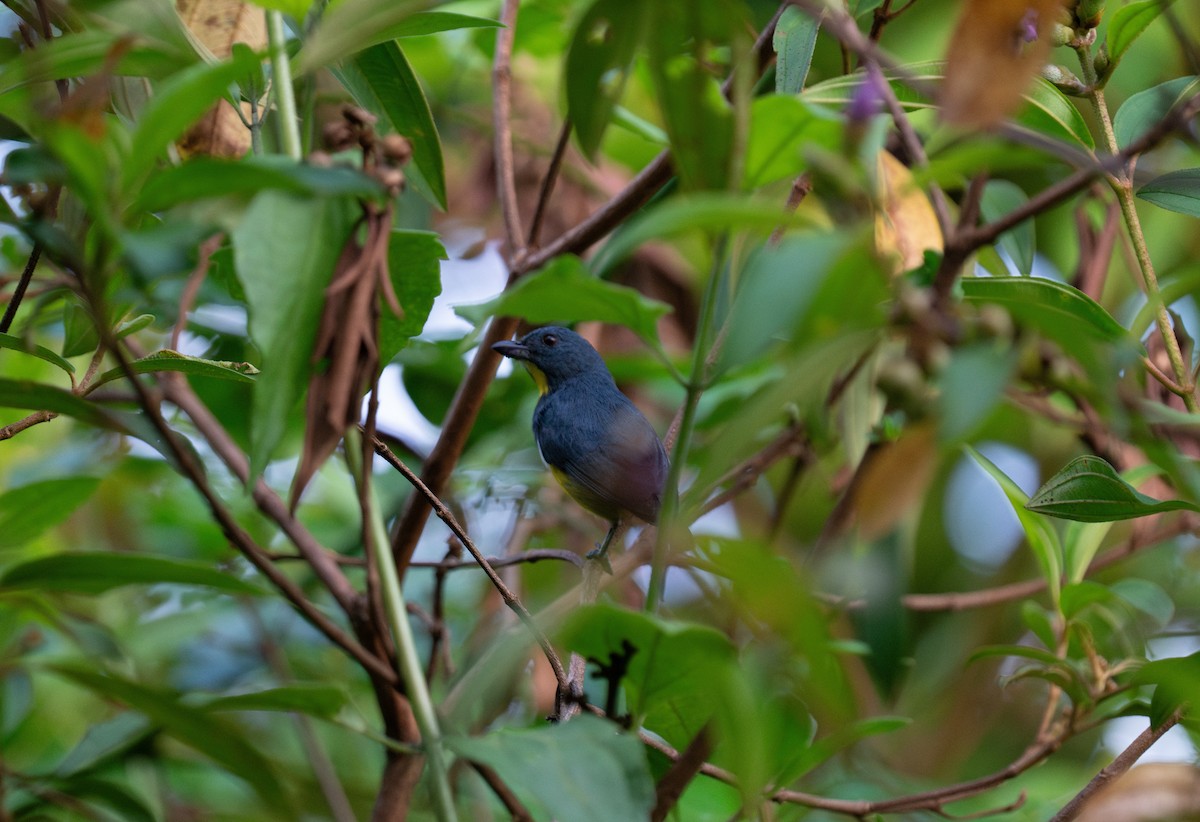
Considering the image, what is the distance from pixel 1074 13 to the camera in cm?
151

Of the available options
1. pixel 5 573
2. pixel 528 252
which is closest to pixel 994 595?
pixel 528 252

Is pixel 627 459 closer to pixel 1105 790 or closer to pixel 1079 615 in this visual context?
pixel 1079 615

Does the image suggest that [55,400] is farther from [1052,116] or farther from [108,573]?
[1052,116]

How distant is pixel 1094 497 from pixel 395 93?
1.15m

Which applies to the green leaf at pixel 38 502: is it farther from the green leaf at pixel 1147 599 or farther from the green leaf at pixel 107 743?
the green leaf at pixel 1147 599

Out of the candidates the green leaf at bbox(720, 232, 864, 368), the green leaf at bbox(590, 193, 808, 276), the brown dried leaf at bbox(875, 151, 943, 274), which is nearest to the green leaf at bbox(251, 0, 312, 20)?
the green leaf at bbox(590, 193, 808, 276)

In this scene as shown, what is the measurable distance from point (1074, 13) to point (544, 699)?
1867mm

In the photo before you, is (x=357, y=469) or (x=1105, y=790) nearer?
(x=357, y=469)

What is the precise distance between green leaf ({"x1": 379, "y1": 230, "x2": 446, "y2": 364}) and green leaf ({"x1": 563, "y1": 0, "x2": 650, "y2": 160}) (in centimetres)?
21

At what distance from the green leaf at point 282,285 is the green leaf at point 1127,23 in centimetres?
117

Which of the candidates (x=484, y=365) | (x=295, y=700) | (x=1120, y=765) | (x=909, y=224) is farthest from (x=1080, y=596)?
(x=295, y=700)

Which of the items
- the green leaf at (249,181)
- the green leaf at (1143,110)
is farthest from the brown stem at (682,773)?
the green leaf at (1143,110)

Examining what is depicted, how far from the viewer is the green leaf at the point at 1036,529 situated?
169 centimetres

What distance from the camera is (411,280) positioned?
1.21 meters
